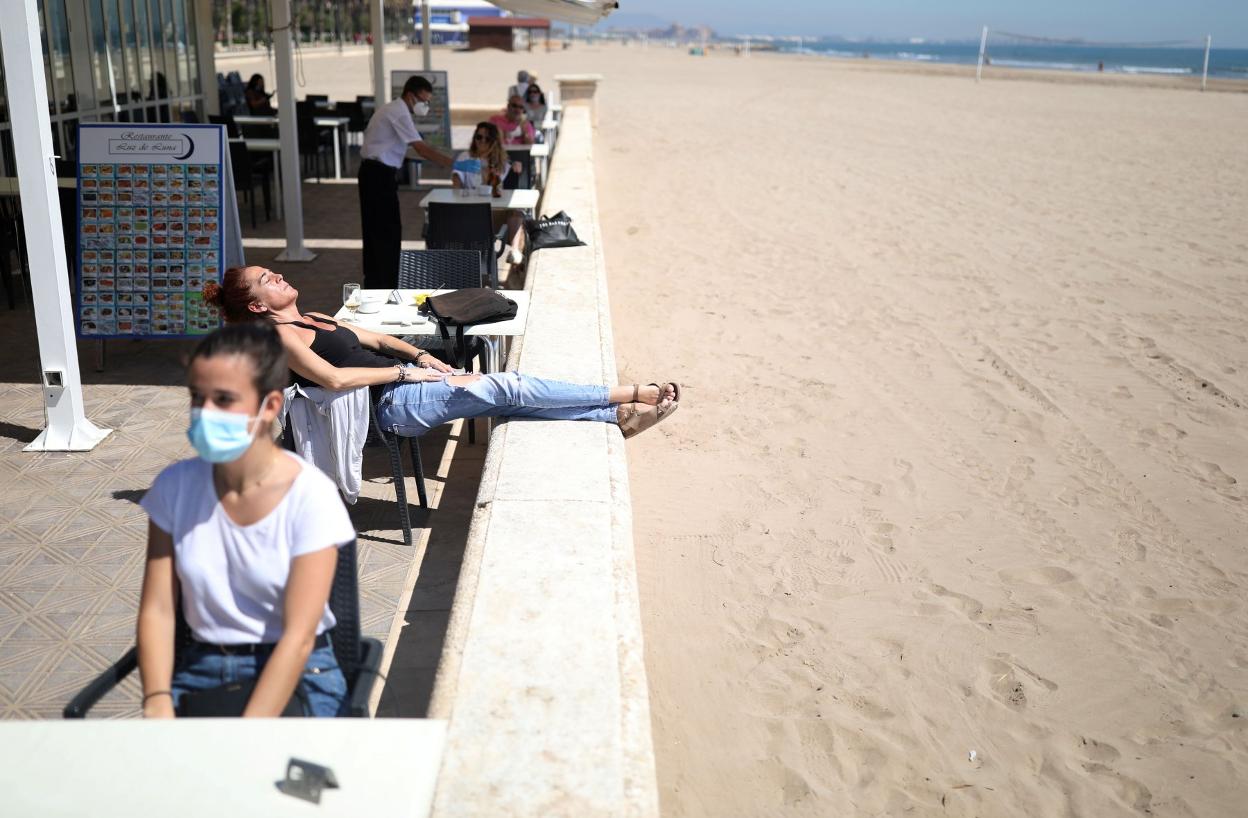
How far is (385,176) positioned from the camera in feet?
23.6

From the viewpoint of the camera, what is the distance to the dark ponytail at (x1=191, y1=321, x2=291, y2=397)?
1976mm

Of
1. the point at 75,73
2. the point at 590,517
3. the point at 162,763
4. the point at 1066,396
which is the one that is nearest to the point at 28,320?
A: the point at 75,73

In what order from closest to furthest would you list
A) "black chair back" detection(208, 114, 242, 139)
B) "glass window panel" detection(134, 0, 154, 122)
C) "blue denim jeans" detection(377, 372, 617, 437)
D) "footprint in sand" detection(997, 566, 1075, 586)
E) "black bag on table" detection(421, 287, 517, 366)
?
"blue denim jeans" detection(377, 372, 617, 437) < "footprint in sand" detection(997, 566, 1075, 586) < "black bag on table" detection(421, 287, 517, 366) < "glass window panel" detection(134, 0, 154, 122) < "black chair back" detection(208, 114, 242, 139)

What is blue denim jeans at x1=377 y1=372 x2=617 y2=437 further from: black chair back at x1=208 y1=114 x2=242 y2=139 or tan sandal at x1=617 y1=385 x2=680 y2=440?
black chair back at x1=208 y1=114 x2=242 y2=139

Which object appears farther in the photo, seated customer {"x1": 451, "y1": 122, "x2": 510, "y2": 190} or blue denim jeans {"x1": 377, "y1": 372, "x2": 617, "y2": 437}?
seated customer {"x1": 451, "y1": 122, "x2": 510, "y2": 190}

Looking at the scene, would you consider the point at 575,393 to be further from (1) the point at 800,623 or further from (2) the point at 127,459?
(2) the point at 127,459

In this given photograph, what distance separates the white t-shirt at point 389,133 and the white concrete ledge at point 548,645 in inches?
157

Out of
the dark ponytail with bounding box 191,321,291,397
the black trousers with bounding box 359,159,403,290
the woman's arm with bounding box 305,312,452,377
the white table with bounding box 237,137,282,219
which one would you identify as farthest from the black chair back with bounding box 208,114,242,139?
the dark ponytail with bounding box 191,321,291,397

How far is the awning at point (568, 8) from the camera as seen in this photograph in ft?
27.3

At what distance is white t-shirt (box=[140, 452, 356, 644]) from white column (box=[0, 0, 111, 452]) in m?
2.77

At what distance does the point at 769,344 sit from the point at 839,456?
1.92 metres

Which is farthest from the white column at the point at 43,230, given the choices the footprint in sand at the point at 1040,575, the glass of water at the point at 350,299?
the footprint in sand at the point at 1040,575

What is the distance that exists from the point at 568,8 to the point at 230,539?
7711 millimetres

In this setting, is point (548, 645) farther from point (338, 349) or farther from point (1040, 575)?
point (1040, 575)
